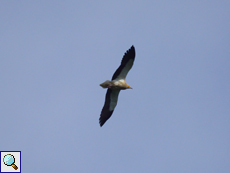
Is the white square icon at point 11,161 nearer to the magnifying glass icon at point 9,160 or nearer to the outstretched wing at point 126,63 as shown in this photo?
the magnifying glass icon at point 9,160

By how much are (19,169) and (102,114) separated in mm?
6464

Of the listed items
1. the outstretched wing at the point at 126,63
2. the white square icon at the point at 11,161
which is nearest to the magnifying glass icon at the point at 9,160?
the white square icon at the point at 11,161

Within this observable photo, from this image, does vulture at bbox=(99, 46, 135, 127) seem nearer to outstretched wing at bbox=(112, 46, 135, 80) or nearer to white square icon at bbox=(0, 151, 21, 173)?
outstretched wing at bbox=(112, 46, 135, 80)

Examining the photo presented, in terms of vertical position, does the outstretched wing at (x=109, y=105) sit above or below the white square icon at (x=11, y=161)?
above

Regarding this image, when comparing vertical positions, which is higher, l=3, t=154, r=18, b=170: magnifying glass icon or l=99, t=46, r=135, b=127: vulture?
l=99, t=46, r=135, b=127: vulture

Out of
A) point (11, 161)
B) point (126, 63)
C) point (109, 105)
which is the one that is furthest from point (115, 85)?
point (11, 161)

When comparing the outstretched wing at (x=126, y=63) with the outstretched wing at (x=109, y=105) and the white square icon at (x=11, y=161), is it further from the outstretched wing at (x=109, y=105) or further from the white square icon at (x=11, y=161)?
the white square icon at (x=11, y=161)

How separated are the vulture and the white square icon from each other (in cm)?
590

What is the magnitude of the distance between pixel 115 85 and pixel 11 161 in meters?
8.38

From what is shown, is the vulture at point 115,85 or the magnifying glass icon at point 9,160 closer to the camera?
the magnifying glass icon at point 9,160

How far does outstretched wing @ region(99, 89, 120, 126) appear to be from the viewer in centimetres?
2377

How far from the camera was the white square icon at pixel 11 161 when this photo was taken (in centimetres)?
2231

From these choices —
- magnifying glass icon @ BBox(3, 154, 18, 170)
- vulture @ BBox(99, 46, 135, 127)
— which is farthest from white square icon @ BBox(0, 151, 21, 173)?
vulture @ BBox(99, 46, 135, 127)

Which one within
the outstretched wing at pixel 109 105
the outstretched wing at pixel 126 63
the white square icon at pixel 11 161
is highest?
the outstretched wing at pixel 126 63
